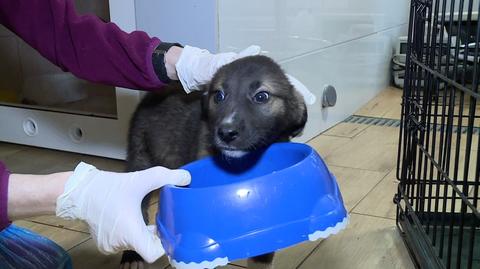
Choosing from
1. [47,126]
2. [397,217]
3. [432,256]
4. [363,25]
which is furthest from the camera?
[363,25]

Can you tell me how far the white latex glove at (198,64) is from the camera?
1.64 m

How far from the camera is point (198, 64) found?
5.40ft

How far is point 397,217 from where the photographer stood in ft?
5.51

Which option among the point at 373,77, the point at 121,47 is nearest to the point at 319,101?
the point at 373,77

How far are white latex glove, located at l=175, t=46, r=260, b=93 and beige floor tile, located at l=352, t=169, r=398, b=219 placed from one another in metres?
0.63

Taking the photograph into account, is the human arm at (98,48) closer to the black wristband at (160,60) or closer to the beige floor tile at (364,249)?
the black wristband at (160,60)

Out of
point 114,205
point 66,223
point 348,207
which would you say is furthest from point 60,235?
point 348,207

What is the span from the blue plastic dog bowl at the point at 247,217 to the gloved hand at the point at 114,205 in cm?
4

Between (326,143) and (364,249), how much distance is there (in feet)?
3.44

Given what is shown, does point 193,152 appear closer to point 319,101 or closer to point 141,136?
point 141,136

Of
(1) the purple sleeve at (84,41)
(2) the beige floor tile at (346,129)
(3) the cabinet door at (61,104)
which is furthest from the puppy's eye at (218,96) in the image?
(2) the beige floor tile at (346,129)

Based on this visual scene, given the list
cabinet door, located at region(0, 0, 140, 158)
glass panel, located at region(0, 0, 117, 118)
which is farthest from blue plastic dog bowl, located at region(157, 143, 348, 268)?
glass panel, located at region(0, 0, 117, 118)

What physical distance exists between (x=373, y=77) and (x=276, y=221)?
9.19ft

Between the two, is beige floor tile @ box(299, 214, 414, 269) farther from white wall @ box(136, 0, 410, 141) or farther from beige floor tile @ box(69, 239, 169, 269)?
white wall @ box(136, 0, 410, 141)
